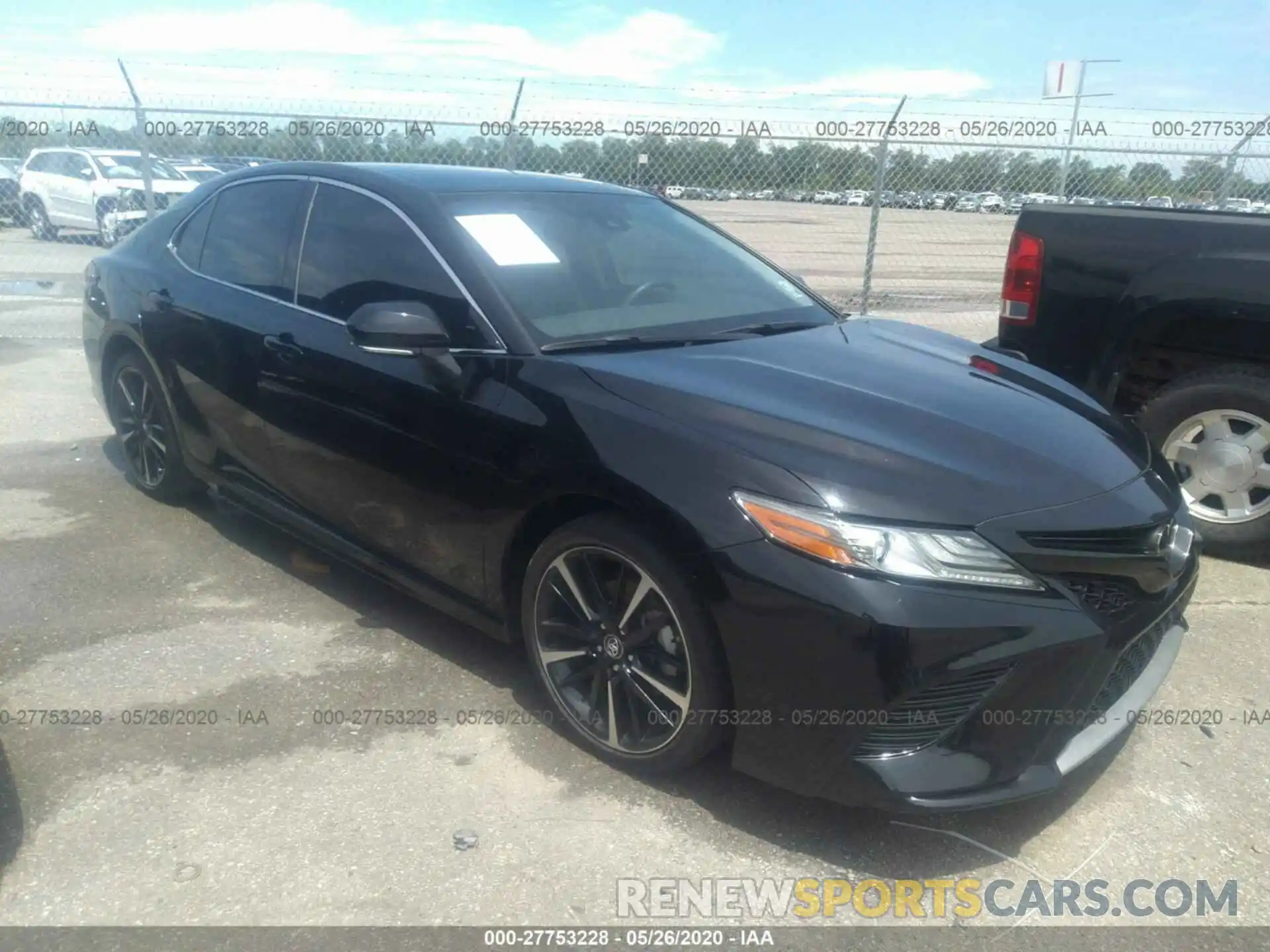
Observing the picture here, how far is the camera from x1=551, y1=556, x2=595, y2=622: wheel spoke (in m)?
2.96

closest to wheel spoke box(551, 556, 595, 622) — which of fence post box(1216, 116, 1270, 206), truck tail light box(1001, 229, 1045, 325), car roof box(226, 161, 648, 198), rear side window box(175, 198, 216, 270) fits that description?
car roof box(226, 161, 648, 198)

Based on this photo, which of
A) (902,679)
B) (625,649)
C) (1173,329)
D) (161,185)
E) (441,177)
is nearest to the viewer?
(902,679)

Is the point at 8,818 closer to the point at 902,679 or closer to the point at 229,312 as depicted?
the point at 229,312

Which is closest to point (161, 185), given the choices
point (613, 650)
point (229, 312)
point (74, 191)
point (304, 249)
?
point (74, 191)

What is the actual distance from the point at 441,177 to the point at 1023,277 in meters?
2.82

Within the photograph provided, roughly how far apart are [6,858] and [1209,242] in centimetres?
500

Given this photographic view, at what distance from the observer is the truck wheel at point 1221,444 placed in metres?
4.59

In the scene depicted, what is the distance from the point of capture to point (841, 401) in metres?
2.95

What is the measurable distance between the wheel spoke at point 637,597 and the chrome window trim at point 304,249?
2.80ft

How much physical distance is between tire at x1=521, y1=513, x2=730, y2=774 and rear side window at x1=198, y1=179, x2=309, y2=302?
1.69 meters

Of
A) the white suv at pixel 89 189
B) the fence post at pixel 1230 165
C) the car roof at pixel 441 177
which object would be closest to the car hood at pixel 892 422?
the car roof at pixel 441 177

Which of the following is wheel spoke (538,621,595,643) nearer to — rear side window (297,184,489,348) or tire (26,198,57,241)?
rear side window (297,184,489,348)

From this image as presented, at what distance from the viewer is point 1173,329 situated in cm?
477

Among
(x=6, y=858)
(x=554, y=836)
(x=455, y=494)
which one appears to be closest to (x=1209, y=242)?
(x=455, y=494)
